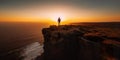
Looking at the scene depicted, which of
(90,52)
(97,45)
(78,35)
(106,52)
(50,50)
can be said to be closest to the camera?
(106,52)

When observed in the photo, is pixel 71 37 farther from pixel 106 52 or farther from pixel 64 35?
pixel 106 52

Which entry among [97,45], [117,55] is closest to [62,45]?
[97,45]

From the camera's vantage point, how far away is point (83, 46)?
25.0 metres

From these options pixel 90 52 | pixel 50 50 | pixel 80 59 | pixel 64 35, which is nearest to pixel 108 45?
pixel 90 52

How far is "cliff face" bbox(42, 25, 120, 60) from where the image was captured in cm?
1939

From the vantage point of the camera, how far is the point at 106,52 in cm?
1967

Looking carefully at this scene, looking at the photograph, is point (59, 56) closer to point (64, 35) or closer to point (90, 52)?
point (64, 35)

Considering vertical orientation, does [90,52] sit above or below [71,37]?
below

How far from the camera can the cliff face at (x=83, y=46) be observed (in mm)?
19392

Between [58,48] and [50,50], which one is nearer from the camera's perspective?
[58,48]

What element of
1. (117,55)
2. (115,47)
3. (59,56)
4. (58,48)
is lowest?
(59,56)

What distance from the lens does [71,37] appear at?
2891cm

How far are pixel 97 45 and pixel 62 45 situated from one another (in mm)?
10509

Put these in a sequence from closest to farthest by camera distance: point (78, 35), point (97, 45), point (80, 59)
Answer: point (97, 45) → point (80, 59) → point (78, 35)
